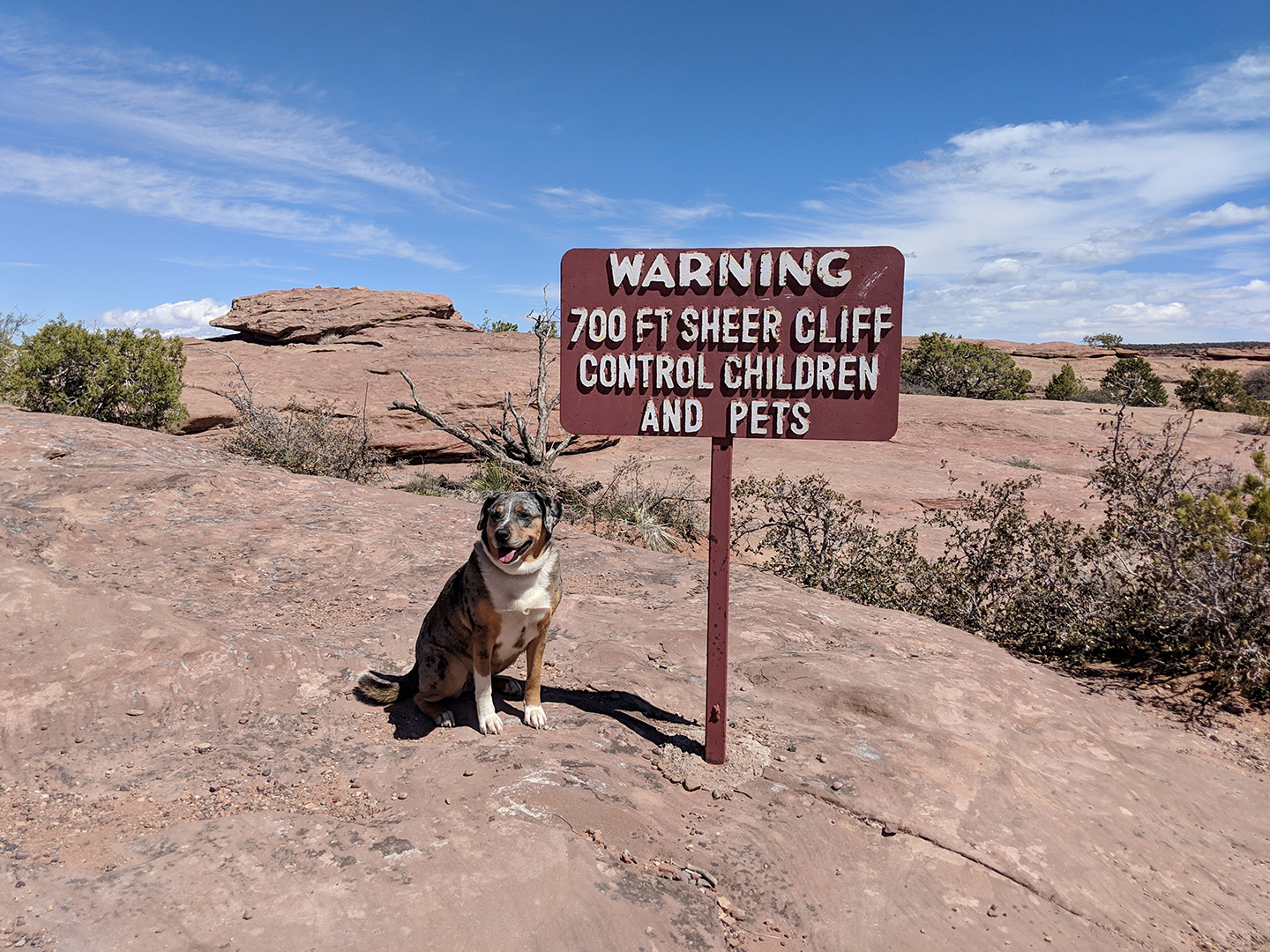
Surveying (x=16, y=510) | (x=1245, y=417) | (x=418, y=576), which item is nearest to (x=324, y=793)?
(x=418, y=576)

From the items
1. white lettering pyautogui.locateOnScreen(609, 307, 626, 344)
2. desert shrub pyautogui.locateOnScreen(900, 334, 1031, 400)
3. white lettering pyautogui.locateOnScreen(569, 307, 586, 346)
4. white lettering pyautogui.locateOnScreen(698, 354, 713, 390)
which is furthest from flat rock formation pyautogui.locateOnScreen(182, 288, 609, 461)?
desert shrub pyautogui.locateOnScreen(900, 334, 1031, 400)

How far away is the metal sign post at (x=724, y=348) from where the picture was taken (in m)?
4.45

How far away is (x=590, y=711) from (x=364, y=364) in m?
15.6

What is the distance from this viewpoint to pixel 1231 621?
671 cm

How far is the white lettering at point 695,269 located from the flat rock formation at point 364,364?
39.8ft

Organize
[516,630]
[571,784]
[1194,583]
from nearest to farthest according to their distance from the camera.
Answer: [571,784] → [516,630] → [1194,583]

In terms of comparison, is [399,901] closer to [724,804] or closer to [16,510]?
[724,804]

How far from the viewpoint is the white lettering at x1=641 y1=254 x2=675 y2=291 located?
451cm

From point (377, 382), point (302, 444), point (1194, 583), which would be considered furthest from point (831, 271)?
point (377, 382)

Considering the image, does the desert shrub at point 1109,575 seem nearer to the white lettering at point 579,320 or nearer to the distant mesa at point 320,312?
the white lettering at point 579,320

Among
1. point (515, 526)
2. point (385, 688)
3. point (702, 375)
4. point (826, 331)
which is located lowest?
point (385, 688)

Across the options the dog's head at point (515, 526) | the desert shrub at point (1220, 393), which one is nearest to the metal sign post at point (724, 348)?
the dog's head at point (515, 526)

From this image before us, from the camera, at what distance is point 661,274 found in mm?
4516

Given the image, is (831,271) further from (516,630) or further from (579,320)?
(516,630)
